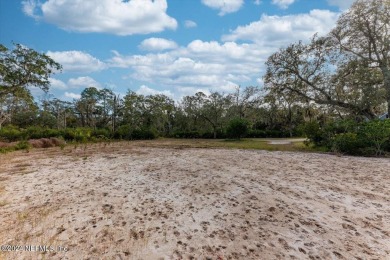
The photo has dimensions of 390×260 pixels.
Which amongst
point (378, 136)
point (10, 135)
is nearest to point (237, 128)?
point (378, 136)

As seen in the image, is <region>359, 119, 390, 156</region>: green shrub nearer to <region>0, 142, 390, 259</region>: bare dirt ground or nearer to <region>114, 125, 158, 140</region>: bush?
<region>0, 142, 390, 259</region>: bare dirt ground

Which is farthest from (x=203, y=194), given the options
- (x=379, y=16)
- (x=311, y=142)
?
(x=379, y=16)

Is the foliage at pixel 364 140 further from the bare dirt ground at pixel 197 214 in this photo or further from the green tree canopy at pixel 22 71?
the green tree canopy at pixel 22 71

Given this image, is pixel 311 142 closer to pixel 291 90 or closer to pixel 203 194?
pixel 291 90

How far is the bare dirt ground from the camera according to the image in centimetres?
317

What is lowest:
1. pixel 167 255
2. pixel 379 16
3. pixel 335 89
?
pixel 167 255

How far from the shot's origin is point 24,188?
18.2 feet

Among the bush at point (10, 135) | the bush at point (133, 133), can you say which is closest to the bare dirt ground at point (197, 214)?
the bush at point (10, 135)

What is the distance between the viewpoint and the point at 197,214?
4.20m

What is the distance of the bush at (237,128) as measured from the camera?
24.5m

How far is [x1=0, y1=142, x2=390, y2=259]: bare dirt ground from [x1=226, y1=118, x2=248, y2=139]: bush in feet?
56.9

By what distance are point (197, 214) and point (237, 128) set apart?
68.9 feet

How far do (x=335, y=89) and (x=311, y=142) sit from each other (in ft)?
15.6

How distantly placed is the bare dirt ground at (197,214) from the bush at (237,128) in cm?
1734
